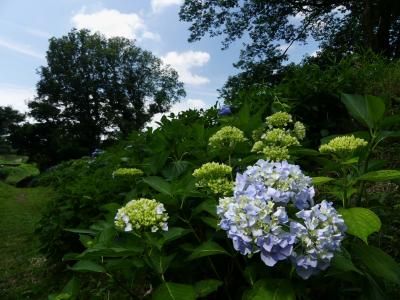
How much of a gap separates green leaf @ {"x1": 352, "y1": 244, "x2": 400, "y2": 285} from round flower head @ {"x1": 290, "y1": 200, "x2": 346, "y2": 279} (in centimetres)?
31

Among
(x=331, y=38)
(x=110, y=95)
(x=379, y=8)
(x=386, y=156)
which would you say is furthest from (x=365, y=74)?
(x=110, y=95)

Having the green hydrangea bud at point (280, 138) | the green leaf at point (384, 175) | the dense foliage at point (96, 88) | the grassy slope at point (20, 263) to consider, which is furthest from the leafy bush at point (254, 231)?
the dense foliage at point (96, 88)

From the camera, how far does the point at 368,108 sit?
2.04 m

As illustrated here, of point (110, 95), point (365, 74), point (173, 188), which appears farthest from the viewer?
point (110, 95)

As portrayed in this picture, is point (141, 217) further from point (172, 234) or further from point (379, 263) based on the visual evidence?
point (379, 263)

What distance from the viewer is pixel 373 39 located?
41.9ft

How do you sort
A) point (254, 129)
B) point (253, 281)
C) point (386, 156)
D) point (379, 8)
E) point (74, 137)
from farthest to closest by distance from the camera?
point (74, 137) < point (379, 8) < point (386, 156) < point (254, 129) < point (253, 281)

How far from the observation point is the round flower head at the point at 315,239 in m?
1.42

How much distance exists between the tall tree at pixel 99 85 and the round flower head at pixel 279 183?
138 ft

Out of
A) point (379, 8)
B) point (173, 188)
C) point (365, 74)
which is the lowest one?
point (173, 188)

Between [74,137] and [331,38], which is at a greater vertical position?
[331,38]

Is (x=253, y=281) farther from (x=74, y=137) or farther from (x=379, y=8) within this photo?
(x=74, y=137)

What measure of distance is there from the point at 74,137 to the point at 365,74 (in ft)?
128

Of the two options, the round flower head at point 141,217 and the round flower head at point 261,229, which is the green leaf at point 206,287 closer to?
the round flower head at point 141,217
